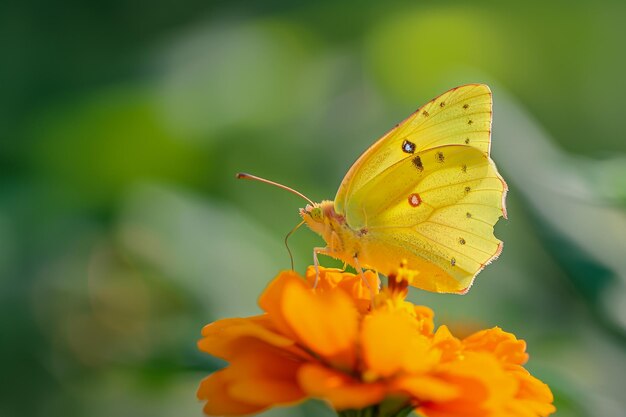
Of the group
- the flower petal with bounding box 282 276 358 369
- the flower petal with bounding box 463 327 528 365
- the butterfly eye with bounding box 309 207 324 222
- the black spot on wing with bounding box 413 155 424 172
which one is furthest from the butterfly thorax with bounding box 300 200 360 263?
the flower petal with bounding box 282 276 358 369

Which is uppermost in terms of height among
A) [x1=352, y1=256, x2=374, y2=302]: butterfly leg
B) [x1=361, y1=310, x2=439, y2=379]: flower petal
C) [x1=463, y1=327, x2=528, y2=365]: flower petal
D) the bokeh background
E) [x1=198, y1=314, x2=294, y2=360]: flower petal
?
the bokeh background

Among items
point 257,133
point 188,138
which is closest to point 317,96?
point 257,133

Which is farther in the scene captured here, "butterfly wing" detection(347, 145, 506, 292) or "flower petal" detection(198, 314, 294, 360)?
"butterfly wing" detection(347, 145, 506, 292)

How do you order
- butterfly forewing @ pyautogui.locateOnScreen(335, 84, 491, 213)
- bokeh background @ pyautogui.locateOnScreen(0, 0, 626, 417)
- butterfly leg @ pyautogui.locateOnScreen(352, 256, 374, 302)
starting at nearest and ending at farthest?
butterfly leg @ pyautogui.locateOnScreen(352, 256, 374, 302), butterfly forewing @ pyautogui.locateOnScreen(335, 84, 491, 213), bokeh background @ pyautogui.locateOnScreen(0, 0, 626, 417)

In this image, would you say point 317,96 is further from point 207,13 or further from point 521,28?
point 521,28

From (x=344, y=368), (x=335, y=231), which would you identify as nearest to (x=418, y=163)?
(x=335, y=231)

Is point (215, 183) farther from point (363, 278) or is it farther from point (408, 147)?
point (363, 278)

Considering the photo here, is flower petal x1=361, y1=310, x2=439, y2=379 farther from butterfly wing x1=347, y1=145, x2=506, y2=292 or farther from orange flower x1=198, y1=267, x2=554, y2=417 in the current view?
butterfly wing x1=347, y1=145, x2=506, y2=292

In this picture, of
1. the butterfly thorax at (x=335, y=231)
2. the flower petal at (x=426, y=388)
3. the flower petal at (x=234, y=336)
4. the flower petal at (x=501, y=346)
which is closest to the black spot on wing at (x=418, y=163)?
the butterfly thorax at (x=335, y=231)
